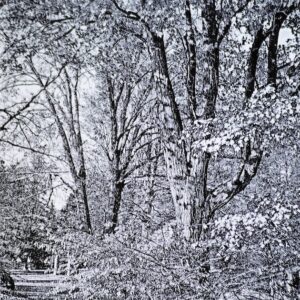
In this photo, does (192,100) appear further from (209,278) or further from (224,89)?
(209,278)

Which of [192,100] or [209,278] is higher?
[192,100]

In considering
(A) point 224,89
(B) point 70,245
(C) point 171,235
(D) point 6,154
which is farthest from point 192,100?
(D) point 6,154

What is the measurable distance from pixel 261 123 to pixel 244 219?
133cm

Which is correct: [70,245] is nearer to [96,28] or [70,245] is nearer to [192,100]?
[192,100]

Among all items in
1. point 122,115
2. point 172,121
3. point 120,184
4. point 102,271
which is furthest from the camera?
point 122,115

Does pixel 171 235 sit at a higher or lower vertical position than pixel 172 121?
lower

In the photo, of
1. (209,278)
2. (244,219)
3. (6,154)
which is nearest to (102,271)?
(209,278)

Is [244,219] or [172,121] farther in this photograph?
[172,121]

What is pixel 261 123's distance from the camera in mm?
4398

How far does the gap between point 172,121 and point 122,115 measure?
5489 mm

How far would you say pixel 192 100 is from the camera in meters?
6.18

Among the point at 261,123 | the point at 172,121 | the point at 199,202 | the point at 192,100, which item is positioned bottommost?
the point at 199,202

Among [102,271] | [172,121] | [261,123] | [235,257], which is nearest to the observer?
[261,123]

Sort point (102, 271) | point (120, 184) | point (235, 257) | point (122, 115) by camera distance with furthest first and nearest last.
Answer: point (122, 115) < point (120, 184) < point (102, 271) < point (235, 257)
